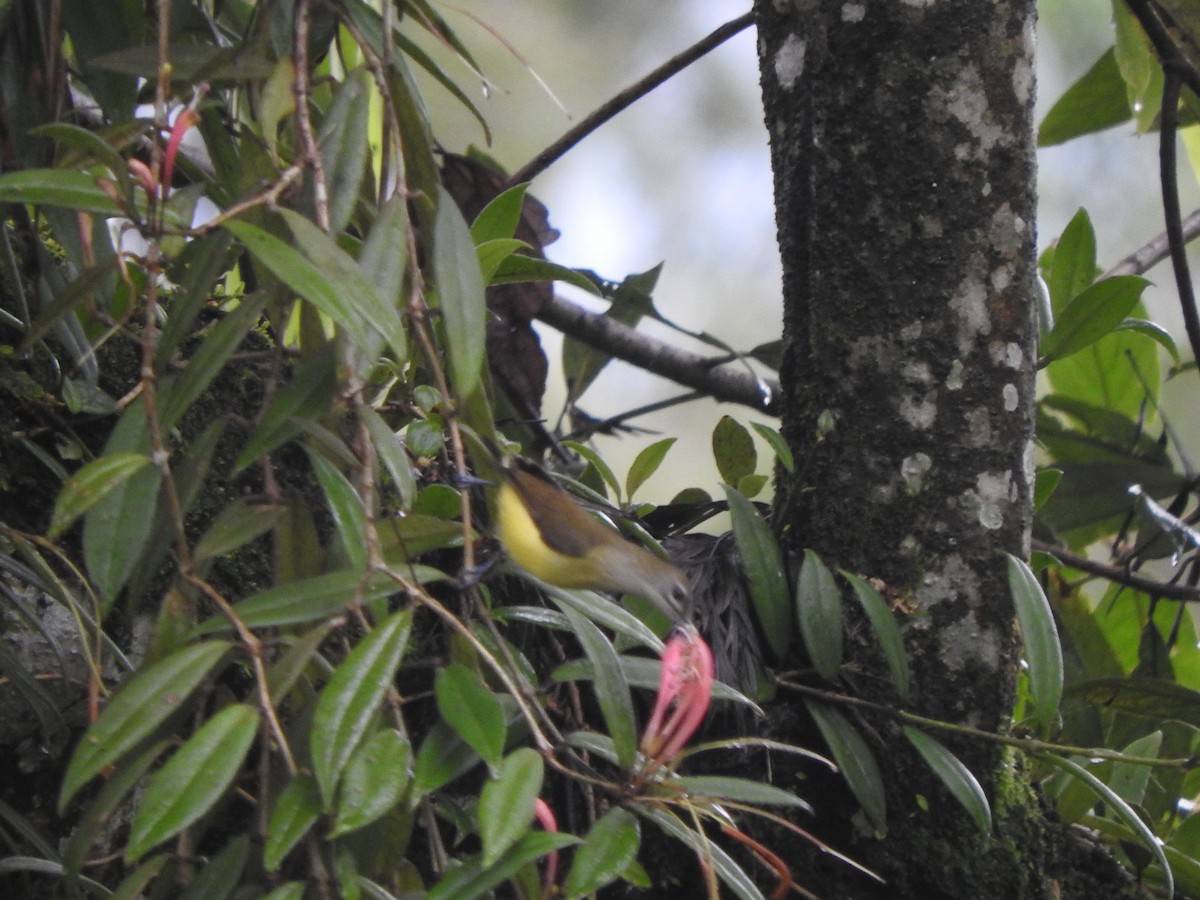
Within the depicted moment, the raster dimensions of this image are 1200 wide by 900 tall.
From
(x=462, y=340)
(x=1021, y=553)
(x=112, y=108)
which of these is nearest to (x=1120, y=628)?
(x=1021, y=553)

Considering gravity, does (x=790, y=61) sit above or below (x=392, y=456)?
above

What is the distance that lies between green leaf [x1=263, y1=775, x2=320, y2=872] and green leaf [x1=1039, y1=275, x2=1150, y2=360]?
0.89m

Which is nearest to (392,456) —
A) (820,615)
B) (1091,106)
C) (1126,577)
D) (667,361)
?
(820,615)

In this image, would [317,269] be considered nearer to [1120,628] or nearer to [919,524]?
[919,524]

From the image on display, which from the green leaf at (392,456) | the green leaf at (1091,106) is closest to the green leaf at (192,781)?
the green leaf at (392,456)

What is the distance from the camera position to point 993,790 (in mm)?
943

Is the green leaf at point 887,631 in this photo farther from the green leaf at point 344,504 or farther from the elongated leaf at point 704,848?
the green leaf at point 344,504

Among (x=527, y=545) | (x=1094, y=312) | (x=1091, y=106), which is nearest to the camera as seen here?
(x=527, y=545)

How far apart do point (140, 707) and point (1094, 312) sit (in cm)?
97

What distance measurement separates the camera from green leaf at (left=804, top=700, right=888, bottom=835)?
879 millimetres

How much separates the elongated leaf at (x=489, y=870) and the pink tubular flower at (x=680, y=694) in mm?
77

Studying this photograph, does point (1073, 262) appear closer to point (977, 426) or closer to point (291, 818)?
point (977, 426)

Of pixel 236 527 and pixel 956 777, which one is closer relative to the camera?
pixel 236 527

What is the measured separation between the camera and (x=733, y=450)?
1204 mm
